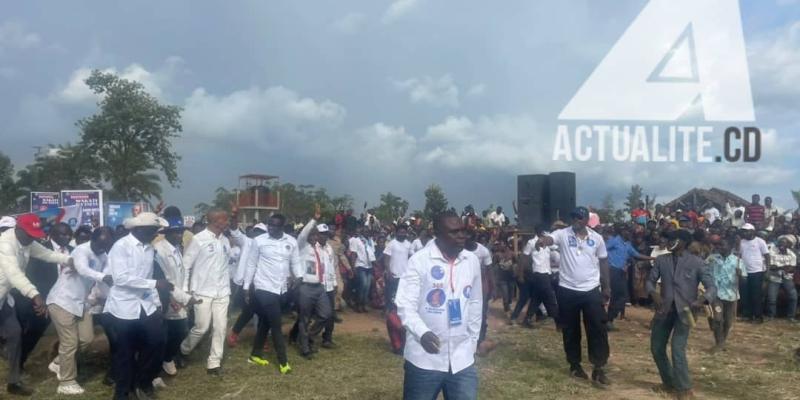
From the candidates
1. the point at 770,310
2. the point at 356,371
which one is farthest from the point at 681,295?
the point at 770,310

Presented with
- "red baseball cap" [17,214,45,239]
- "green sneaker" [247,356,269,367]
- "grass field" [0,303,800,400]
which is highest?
"red baseball cap" [17,214,45,239]

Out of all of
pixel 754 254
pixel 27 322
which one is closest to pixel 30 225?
pixel 27 322

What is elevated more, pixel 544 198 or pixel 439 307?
pixel 544 198

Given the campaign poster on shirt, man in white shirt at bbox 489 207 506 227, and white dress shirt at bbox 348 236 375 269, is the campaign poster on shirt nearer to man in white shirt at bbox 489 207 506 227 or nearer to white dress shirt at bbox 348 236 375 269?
white dress shirt at bbox 348 236 375 269

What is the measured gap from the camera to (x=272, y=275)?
7.82 meters

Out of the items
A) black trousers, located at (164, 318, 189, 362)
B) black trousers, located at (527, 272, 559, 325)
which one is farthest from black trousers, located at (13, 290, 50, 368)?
black trousers, located at (527, 272, 559, 325)

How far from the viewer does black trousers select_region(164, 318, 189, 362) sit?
729 cm

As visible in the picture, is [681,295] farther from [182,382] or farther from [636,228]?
[636,228]

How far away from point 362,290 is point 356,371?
20.9ft

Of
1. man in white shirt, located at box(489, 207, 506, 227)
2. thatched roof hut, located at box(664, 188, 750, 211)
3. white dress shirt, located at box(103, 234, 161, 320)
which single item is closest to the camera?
white dress shirt, located at box(103, 234, 161, 320)

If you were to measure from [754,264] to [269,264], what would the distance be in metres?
9.60

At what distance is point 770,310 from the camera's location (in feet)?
43.7

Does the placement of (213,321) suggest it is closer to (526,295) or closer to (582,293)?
(582,293)

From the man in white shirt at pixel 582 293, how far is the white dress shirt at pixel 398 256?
409 cm
